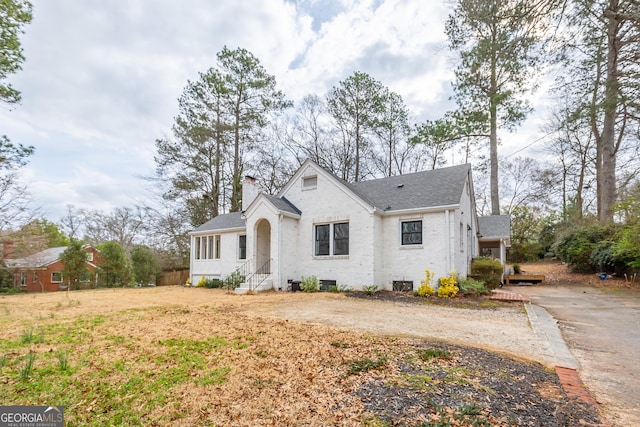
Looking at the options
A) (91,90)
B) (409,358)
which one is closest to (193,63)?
(91,90)

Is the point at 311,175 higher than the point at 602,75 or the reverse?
the reverse

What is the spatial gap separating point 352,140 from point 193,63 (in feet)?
44.3

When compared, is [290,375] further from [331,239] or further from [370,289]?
[331,239]

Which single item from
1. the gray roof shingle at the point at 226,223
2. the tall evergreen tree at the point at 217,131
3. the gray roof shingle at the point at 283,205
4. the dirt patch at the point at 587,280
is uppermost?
the tall evergreen tree at the point at 217,131

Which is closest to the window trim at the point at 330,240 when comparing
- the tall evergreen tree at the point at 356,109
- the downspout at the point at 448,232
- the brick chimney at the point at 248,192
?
the downspout at the point at 448,232

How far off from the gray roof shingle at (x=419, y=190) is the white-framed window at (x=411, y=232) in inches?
28.4

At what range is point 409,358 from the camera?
4051 mm

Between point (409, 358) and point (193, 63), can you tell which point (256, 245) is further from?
point (193, 63)

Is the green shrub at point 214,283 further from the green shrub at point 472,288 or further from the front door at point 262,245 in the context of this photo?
the green shrub at point 472,288

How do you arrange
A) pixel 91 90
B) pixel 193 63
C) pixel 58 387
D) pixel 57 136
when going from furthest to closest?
pixel 193 63 < pixel 57 136 < pixel 91 90 < pixel 58 387

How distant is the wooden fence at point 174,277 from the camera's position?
22.9 meters

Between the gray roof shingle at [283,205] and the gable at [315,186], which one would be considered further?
the gray roof shingle at [283,205]

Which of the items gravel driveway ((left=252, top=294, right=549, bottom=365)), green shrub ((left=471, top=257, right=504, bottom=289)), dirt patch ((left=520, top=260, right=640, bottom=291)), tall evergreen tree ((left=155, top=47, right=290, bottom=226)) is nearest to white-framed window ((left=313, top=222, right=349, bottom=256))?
gravel driveway ((left=252, top=294, right=549, bottom=365))

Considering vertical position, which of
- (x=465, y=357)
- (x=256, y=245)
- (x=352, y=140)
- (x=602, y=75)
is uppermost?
(x=352, y=140)
